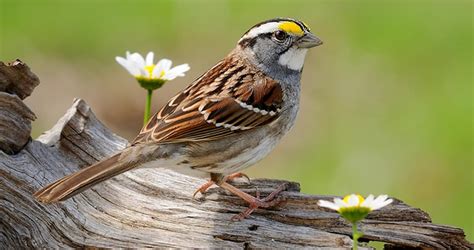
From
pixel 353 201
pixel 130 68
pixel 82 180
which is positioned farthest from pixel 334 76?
pixel 353 201

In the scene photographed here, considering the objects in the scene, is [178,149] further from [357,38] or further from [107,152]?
[357,38]

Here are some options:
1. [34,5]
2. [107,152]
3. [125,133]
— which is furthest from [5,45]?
[107,152]

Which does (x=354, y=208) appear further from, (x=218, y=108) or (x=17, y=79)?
(x=17, y=79)

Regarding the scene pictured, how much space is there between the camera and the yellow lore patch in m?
7.16

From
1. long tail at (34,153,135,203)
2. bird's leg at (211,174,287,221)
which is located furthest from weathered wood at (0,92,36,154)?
bird's leg at (211,174,287,221)

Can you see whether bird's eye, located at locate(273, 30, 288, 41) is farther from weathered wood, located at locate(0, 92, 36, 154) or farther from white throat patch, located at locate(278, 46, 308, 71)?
weathered wood, located at locate(0, 92, 36, 154)

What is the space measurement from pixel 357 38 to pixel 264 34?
4.50 metres

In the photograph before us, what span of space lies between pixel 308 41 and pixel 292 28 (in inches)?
4.8

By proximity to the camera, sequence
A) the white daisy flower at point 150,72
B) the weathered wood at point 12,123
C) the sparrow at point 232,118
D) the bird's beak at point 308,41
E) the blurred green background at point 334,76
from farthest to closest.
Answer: the blurred green background at point 334,76, the bird's beak at point 308,41, the white daisy flower at point 150,72, the sparrow at point 232,118, the weathered wood at point 12,123

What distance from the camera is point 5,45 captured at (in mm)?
11617

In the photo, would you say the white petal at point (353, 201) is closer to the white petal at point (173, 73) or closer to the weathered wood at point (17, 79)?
the white petal at point (173, 73)

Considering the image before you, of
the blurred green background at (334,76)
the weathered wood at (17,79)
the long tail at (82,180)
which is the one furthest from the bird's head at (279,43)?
the blurred green background at (334,76)

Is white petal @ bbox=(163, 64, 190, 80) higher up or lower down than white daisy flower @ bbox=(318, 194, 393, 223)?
higher up

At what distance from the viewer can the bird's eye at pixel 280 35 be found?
23.7 ft
